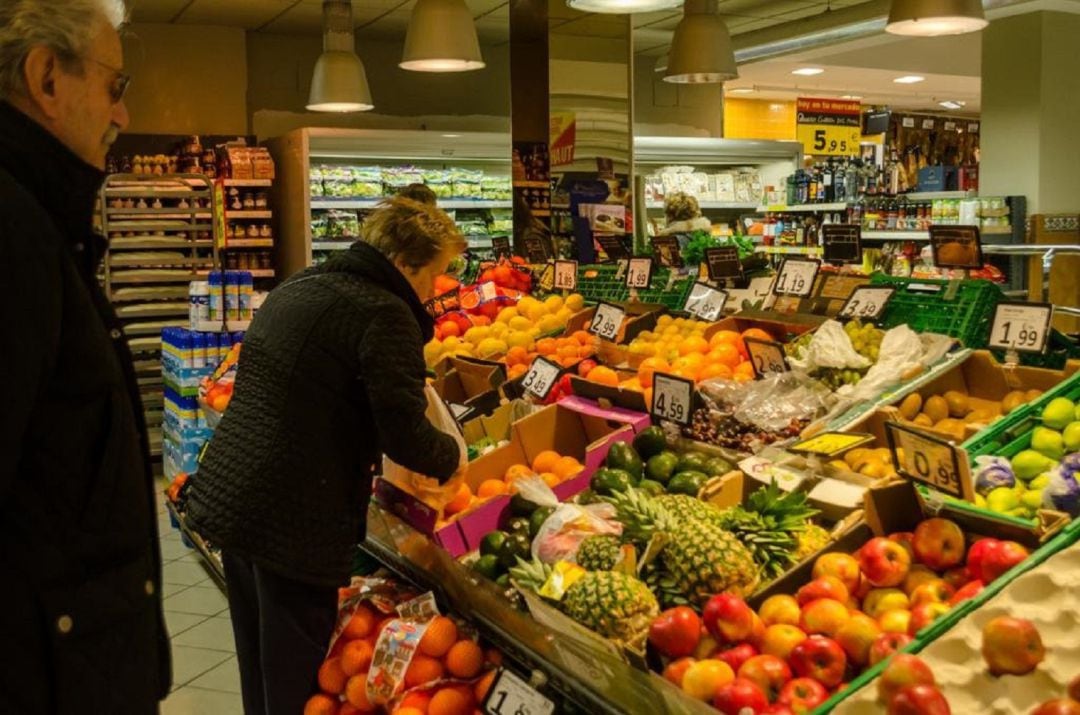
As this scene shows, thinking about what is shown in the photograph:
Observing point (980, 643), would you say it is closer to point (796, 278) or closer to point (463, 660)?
point (463, 660)

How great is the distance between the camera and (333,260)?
2553mm

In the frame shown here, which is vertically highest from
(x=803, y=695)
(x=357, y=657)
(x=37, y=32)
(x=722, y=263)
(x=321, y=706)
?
(x=37, y=32)

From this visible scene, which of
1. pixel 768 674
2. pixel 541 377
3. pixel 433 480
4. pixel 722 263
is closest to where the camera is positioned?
pixel 768 674

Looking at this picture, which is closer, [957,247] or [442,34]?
[957,247]

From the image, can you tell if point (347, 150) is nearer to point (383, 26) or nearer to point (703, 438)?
point (383, 26)

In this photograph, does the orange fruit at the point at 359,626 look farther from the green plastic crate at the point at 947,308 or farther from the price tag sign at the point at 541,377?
the green plastic crate at the point at 947,308

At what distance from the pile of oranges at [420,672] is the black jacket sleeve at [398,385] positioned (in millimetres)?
402

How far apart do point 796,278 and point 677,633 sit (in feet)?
7.87

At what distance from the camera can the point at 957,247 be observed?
367 centimetres

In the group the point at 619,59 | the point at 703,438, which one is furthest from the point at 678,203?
the point at 703,438

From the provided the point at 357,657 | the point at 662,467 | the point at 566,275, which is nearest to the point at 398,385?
the point at 357,657

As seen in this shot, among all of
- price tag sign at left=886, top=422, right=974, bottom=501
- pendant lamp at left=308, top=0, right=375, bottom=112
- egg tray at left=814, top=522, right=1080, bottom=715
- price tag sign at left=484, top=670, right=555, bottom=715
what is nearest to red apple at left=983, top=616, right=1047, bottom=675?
egg tray at left=814, top=522, right=1080, bottom=715

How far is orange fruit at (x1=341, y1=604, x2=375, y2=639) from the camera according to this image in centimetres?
261

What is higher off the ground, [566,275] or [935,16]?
[935,16]
